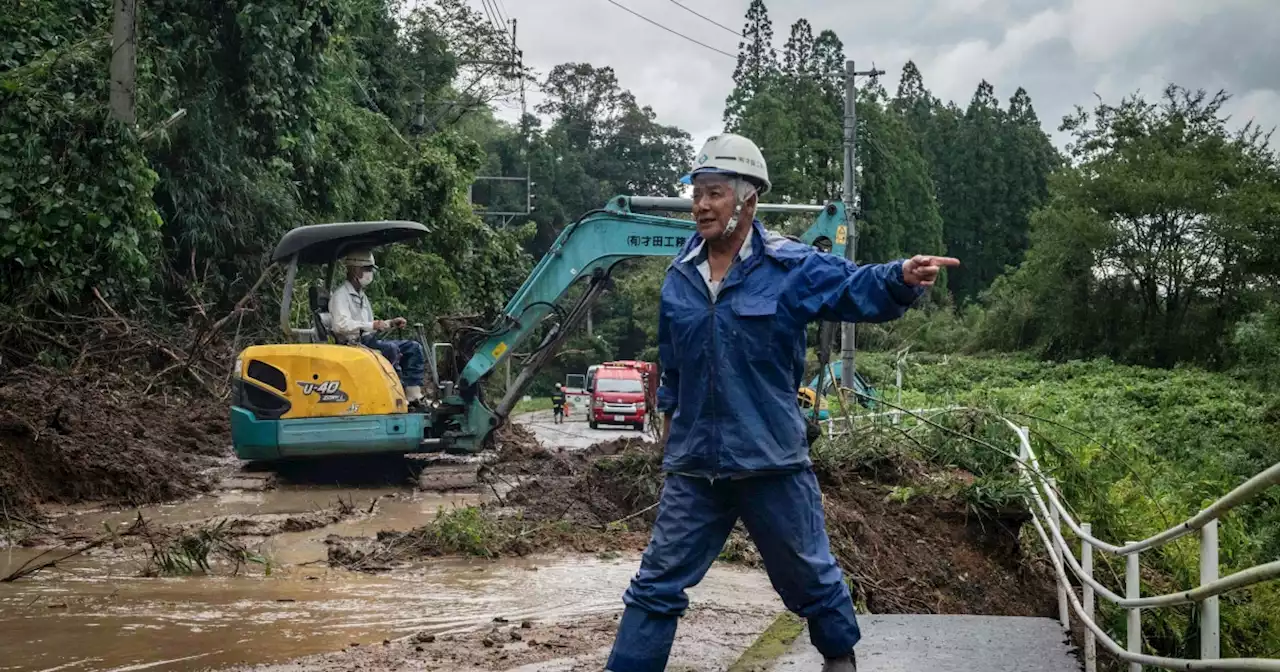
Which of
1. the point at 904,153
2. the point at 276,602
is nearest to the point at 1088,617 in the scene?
the point at 276,602

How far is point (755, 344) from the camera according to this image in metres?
4.63

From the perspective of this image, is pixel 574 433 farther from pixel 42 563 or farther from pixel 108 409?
pixel 42 563

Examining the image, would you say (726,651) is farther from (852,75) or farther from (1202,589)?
(852,75)

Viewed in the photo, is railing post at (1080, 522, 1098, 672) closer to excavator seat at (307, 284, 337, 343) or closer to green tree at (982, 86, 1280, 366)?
excavator seat at (307, 284, 337, 343)

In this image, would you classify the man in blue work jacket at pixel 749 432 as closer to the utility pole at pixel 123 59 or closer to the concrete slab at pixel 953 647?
the concrete slab at pixel 953 647

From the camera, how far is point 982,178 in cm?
8262

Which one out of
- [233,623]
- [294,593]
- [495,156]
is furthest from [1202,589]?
[495,156]

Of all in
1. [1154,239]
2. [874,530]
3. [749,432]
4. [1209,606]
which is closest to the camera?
[1209,606]

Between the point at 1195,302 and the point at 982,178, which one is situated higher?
the point at 982,178

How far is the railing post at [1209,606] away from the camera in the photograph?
12.9 feet

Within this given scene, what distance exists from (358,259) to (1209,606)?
1017 centimetres

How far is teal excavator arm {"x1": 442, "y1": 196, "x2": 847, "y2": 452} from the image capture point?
14.0 meters

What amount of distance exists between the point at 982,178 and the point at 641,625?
8180 centimetres

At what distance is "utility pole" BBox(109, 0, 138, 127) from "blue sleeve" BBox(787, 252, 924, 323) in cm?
1392
